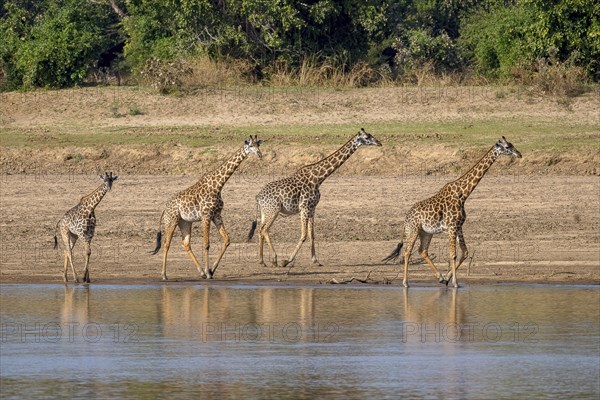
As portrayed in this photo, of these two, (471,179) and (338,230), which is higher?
(471,179)

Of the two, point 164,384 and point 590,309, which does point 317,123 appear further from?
point 164,384

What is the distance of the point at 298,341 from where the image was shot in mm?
12492

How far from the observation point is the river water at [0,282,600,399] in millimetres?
10727

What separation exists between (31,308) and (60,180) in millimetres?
7850

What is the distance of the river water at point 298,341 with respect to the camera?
35.2 ft

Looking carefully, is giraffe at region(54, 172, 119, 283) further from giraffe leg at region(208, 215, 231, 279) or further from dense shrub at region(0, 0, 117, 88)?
dense shrub at region(0, 0, 117, 88)

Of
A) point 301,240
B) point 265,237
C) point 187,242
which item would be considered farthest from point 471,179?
point 187,242

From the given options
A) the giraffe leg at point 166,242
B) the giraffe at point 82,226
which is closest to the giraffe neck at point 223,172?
the giraffe leg at point 166,242

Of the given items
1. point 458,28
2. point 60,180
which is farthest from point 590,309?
point 458,28

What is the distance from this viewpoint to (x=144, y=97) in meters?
26.4

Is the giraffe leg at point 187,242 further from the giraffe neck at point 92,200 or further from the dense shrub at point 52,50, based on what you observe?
the dense shrub at point 52,50

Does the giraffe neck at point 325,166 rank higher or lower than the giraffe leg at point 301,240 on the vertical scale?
higher

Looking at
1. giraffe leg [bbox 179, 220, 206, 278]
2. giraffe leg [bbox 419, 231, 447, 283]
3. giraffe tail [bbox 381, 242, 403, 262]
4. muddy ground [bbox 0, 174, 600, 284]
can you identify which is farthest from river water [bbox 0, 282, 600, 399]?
giraffe tail [bbox 381, 242, 403, 262]

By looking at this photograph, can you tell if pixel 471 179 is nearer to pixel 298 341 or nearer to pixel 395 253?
pixel 395 253
